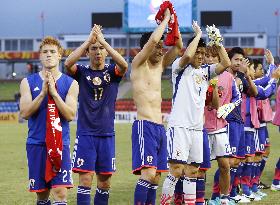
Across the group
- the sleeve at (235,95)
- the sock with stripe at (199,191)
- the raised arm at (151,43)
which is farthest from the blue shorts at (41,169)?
the sleeve at (235,95)

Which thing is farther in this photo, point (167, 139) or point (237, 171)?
point (237, 171)

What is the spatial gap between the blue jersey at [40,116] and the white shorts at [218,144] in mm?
3341

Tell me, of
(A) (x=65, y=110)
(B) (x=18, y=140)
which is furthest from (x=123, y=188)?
(B) (x=18, y=140)

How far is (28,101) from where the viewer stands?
7504 millimetres

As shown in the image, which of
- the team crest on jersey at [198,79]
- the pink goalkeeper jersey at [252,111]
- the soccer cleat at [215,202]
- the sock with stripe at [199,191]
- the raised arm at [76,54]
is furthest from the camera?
the pink goalkeeper jersey at [252,111]

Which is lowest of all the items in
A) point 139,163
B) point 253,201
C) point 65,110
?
point 253,201

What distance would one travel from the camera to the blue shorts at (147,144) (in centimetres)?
877

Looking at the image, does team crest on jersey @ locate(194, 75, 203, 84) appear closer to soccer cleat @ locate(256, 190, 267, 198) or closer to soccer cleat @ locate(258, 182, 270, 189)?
soccer cleat @ locate(256, 190, 267, 198)

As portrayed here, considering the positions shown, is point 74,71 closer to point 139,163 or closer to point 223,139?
point 139,163

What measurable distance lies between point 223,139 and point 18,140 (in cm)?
1784

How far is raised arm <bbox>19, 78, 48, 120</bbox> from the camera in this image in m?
7.30

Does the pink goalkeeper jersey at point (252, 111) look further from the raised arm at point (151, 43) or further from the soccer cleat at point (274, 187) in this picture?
the raised arm at point (151, 43)

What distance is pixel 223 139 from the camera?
1052 centimetres

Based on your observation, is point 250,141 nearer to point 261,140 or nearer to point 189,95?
point 261,140
